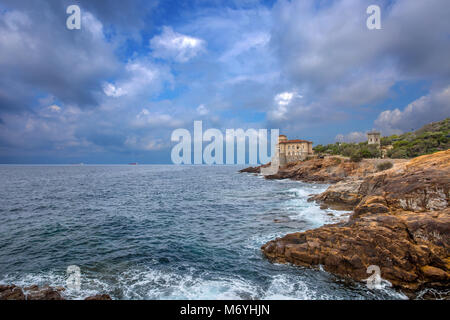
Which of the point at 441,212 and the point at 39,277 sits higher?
the point at 441,212

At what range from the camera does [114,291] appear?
1112 centimetres

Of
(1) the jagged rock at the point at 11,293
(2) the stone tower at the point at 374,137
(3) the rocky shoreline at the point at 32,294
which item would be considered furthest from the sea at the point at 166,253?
(2) the stone tower at the point at 374,137

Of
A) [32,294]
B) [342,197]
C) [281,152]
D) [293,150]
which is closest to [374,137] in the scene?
[293,150]

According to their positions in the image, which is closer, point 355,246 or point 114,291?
point 114,291

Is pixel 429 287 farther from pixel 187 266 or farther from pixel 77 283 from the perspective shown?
pixel 77 283

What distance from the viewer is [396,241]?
12398 mm

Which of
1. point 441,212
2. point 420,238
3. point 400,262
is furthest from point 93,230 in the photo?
point 441,212

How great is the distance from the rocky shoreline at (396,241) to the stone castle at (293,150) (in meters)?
73.1

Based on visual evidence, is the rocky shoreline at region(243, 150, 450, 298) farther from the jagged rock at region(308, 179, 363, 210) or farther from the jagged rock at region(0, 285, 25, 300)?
the jagged rock at region(0, 285, 25, 300)

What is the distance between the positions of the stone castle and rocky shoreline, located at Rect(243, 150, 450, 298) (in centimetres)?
7310

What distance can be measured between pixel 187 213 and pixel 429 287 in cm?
2322

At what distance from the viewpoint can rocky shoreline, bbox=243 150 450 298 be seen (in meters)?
11.3

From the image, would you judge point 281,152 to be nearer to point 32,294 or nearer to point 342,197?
point 342,197

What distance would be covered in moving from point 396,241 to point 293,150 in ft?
273
